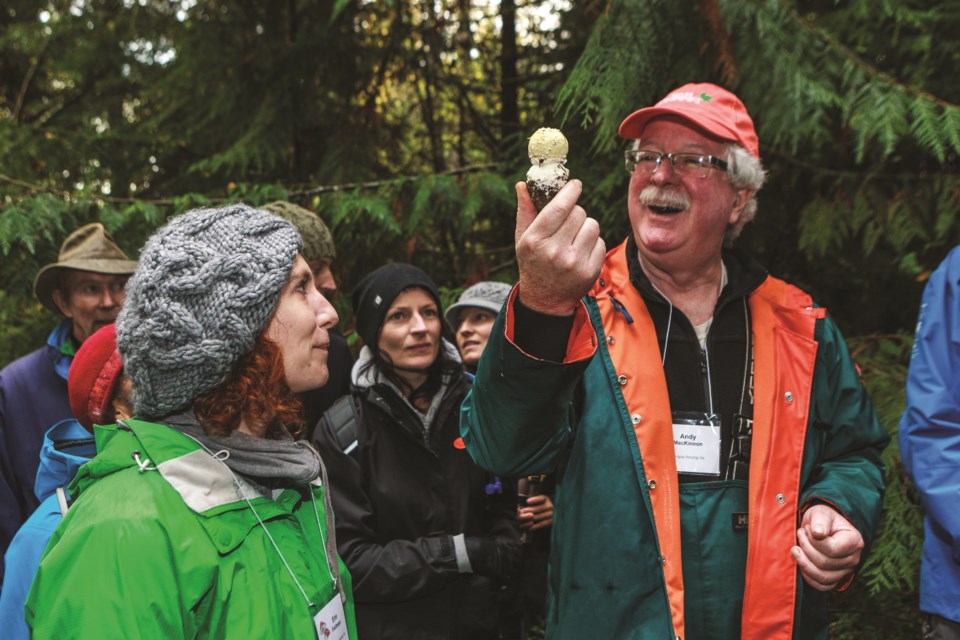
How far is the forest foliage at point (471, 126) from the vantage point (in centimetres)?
330

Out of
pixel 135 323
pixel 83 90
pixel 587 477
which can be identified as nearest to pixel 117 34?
pixel 83 90

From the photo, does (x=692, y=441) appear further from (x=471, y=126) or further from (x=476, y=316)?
(x=471, y=126)

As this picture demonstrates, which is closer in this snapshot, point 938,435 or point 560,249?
point 560,249

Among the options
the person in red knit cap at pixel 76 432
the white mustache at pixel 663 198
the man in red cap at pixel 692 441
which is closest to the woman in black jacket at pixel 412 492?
the man in red cap at pixel 692 441

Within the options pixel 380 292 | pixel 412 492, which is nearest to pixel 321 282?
pixel 380 292

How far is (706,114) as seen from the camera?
2.49m

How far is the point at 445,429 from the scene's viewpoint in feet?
9.69

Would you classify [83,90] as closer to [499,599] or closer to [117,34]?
[117,34]

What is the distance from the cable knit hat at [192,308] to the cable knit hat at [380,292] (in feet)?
4.64

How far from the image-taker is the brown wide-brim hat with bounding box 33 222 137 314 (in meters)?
3.54

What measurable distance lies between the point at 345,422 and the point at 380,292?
0.64m

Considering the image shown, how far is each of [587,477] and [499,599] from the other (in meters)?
1.21

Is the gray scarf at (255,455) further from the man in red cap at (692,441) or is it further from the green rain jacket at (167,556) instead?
the man in red cap at (692,441)

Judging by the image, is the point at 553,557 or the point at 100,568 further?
the point at 553,557
